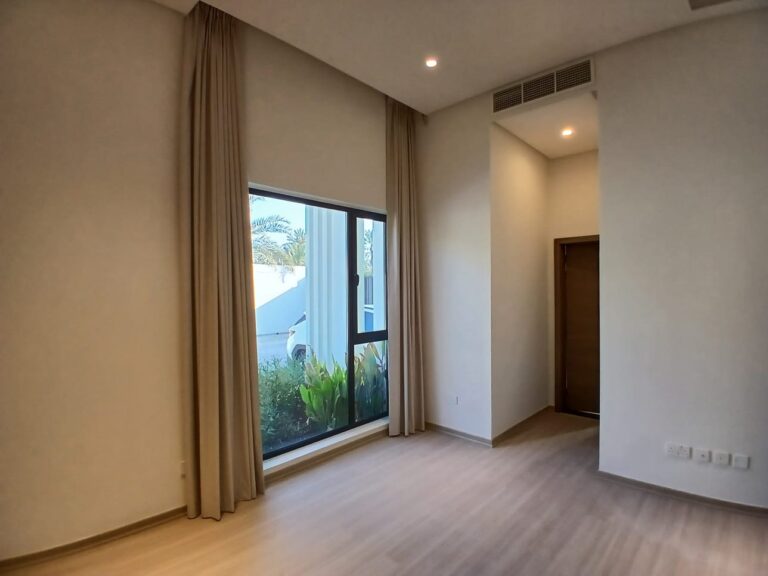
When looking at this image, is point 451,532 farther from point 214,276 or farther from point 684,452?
point 214,276

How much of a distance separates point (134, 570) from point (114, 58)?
3034mm

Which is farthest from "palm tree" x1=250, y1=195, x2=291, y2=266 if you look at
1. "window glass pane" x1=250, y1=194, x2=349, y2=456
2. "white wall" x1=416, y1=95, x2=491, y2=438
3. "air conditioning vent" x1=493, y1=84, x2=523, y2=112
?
"air conditioning vent" x1=493, y1=84, x2=523, y2=112

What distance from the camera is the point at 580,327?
4773mm

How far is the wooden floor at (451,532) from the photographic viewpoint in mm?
2180

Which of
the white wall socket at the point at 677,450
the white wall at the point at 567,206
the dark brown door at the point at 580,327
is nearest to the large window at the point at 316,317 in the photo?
the white wall at the point at 567,206

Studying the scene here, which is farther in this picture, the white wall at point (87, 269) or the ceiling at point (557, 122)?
the ceiling at point (557, 122)

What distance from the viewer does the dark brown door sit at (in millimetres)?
4676

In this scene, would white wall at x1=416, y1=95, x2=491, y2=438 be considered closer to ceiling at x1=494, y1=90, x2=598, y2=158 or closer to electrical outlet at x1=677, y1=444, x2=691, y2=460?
ceiling at x1=494, y1=90, x2=598, y2=158

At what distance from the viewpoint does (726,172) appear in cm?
272

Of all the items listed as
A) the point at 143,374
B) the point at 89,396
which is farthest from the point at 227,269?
the point at 89,396

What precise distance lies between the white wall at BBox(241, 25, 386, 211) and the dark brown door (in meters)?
2.53

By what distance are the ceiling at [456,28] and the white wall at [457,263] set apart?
76 centimetres

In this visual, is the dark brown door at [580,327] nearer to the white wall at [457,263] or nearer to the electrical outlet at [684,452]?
the white wall at [457,263]

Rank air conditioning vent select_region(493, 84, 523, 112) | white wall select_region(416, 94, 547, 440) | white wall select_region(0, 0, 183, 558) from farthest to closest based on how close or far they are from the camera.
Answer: white wall select_region(416, 94, 547, 440), air conditioning vent select_region(493, 84, 523, 112), white wall select_region(0, 0, 183, 558)
